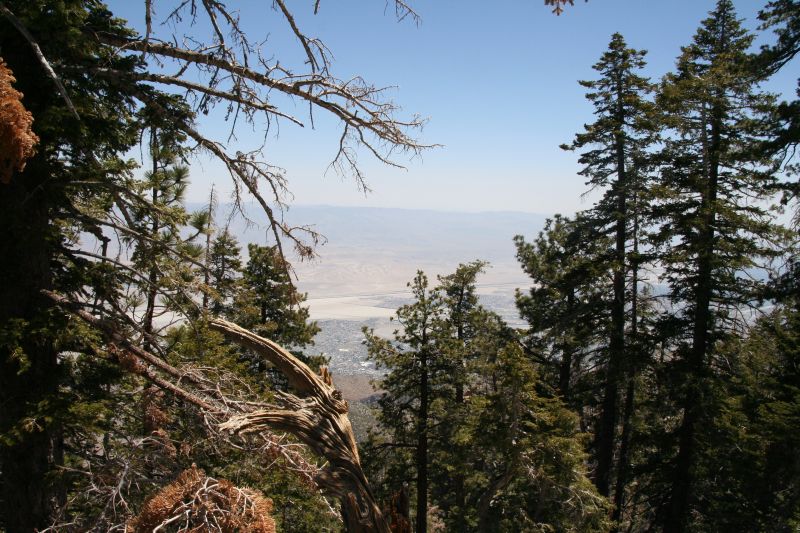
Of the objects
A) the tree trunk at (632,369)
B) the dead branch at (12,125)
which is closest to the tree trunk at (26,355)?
the dead branch at (12,125)

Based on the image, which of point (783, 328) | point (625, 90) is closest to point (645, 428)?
point (783, 328)

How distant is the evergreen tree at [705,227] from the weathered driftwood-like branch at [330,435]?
36.0 ft

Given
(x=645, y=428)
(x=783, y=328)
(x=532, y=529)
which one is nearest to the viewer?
(x=532, y=529)

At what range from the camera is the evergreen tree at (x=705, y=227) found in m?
11.6

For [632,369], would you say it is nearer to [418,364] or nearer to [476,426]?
[476,426]

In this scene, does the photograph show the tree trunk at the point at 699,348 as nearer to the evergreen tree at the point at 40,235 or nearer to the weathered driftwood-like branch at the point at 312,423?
the weathered driftwood-like branch at the point at 312,423

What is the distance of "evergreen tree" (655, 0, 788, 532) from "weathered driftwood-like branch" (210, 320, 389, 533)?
36.0 ft

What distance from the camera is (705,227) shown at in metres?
11.6

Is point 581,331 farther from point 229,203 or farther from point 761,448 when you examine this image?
point 229,203

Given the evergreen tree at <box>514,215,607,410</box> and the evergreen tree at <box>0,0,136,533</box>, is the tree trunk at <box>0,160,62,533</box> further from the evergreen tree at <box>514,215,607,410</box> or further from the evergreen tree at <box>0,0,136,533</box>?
the evergreen tree at <box>514,215,607,410</box>

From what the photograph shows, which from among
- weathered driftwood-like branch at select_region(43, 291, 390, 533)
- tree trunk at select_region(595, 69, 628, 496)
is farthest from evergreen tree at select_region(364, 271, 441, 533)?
weathered driftwood-like branch at select_region(43, 291, 390, 533)

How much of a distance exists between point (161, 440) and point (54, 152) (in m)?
3.14

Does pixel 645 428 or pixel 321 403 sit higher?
pixel 321 403

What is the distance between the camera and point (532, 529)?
34.8ft
